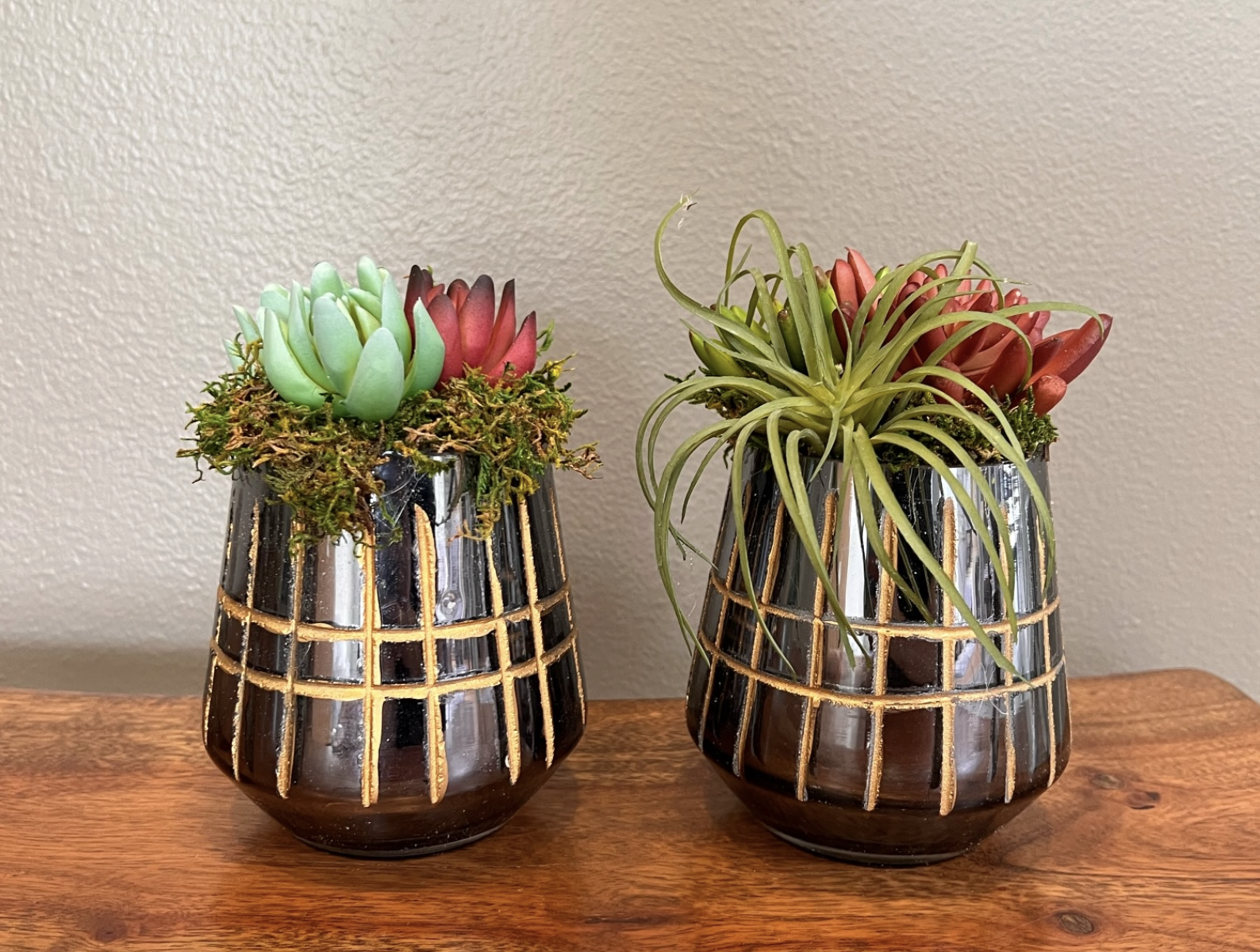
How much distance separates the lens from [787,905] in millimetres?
523

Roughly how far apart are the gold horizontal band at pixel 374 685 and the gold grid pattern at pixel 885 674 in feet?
0.43

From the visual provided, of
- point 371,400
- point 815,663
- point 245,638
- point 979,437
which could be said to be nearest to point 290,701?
point 245,638

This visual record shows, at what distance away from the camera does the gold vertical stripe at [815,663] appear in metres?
0.51

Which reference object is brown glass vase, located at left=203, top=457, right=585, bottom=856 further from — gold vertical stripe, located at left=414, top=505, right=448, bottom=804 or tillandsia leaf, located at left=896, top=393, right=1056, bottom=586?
tillandsia leaf, located at left=896, top=393, right=1056, bottom=586

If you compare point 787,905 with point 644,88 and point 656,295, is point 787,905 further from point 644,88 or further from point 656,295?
point 644,88

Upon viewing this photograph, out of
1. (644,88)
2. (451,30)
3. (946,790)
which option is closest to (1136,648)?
(946,790)

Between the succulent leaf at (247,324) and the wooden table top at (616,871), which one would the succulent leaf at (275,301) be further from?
the wooden table top at (616,871)

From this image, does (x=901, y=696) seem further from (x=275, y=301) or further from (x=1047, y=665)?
(x=275, y=301)

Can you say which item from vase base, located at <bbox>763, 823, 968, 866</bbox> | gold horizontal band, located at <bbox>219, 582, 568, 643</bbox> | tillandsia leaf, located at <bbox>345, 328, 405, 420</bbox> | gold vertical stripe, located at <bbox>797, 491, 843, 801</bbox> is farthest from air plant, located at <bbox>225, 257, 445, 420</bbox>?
vase base, located at <bbox>763, 823, 968, 866</bbox>

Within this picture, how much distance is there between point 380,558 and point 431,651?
0.05 metres

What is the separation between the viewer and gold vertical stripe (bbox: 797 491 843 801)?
506 mm

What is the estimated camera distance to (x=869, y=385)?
51cm

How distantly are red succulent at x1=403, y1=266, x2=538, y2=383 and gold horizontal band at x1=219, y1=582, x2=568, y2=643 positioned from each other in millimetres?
128

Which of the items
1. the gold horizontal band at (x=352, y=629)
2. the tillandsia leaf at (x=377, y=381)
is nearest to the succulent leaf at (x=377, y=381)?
the tillandsia leaf at (x=377, y=381)
